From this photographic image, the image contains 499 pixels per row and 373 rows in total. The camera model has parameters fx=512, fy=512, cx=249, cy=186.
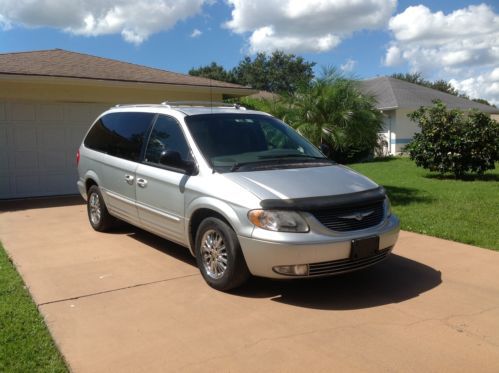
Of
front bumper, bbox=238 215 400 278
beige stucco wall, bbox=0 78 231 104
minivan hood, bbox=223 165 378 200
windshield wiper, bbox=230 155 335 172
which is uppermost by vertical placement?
beige stucco wall, bbox=0 78 231 104

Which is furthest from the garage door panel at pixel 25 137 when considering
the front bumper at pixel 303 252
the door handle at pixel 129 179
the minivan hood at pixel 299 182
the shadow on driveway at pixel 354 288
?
the front bumper at pixel 303 252

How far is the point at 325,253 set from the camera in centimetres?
461

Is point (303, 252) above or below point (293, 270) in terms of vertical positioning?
above

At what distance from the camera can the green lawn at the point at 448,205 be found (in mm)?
7707

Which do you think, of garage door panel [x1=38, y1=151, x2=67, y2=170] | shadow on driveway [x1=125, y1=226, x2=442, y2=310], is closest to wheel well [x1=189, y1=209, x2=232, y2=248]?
shadow on driveway [x1=125, y1=226, x2=442, y2=310]

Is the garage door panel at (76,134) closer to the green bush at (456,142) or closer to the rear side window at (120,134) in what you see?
the rear side window at (120,134)

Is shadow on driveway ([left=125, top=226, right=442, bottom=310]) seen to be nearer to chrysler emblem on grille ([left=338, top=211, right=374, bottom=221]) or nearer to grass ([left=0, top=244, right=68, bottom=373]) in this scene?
chrysler emblem on grille ([left=338, top=211, right=374, bottom=221])

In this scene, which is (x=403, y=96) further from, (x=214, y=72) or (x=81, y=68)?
(x=214, y=72)

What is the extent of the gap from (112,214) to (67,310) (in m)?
2.83

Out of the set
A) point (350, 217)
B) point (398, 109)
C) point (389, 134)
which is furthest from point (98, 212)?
point (389, 134)

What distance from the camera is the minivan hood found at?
481cm

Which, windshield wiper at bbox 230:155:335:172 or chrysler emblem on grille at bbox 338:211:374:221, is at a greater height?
windshield wiper at bbox 230:155:335:172

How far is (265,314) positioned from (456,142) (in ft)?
38.3

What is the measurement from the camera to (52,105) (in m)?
11.7
